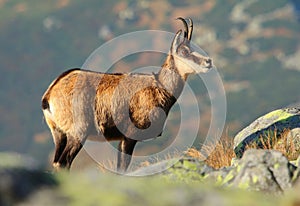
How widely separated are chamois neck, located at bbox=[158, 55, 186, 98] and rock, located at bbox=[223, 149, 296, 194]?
779 centimetres

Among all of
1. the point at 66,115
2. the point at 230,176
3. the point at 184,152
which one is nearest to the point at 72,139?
the point at 66,115

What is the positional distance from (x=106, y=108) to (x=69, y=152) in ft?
4.18

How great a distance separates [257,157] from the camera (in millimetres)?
8141

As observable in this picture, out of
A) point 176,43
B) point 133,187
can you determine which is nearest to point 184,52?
point 176,43

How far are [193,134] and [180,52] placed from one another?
2050 millimetres

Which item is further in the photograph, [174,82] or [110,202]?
[174,82]

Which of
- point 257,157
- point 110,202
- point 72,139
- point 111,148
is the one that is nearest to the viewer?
point 110,202

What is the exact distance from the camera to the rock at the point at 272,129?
15953mm

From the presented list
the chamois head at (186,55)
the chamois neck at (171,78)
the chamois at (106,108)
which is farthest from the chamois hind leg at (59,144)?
the chamois head at (186,55)

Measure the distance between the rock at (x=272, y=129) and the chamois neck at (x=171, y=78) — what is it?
1897mm

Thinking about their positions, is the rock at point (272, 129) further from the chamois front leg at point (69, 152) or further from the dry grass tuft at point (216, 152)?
the chamois front leg at point (69, 152)

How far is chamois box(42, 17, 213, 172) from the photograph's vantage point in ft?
47.0

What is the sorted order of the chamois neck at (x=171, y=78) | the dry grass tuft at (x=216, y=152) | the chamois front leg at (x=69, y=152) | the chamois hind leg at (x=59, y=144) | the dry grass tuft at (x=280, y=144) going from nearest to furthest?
the chamois front leg at (x=69, y=152), the chamois hind leg at (x=59, y=144), the dry grass tuft at (x=216, y=152), the dry grass tuft at (x=280, y=144), the chamois neck at (x=171, y=78)

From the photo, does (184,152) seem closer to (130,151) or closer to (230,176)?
(130,151)
